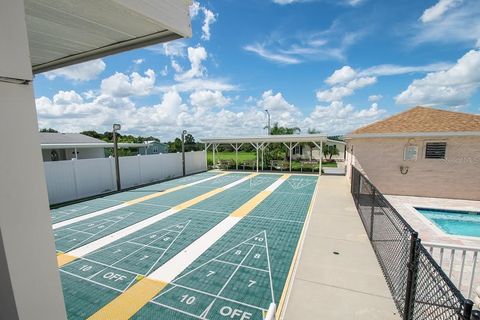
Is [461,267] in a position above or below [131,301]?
above

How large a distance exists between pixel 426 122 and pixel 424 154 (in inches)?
68.7

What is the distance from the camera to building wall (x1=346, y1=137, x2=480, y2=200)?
35.6 ft

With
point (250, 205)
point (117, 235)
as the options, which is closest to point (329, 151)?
point (250, 205)

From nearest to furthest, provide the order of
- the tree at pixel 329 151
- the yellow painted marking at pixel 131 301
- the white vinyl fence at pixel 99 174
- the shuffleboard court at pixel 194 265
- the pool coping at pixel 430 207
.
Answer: the yellow painted marking at pixel 131 301
the shuffleboard court at pixel 194 265
the pool coping at pixel 430 207
the white vinyl fence at pixel 99 174
the tree at pixel 329 151

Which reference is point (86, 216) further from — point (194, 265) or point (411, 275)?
point (411, 275)

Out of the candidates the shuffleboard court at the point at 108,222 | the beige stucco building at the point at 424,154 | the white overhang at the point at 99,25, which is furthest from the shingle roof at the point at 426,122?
the white overhang at the point at 99,25

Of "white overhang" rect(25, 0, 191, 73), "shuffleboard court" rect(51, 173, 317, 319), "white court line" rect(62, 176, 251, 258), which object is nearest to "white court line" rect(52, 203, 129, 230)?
"shuffleboard court" rect(51, 173, 317, 319)

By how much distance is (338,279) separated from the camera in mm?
4512

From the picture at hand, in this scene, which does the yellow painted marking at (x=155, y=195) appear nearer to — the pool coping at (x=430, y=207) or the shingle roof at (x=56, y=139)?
the pool coping at (x=430, y=207)

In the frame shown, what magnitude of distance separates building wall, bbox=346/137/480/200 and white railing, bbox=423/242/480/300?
673 centimetres

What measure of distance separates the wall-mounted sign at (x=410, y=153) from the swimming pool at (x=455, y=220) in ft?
9.74

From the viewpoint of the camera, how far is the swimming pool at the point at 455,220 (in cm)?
804

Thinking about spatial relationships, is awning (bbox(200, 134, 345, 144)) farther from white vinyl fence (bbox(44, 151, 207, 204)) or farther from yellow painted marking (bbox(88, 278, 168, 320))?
yellow painted marking (bbox(88, 278, 168, 320))

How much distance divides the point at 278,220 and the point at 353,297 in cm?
389
